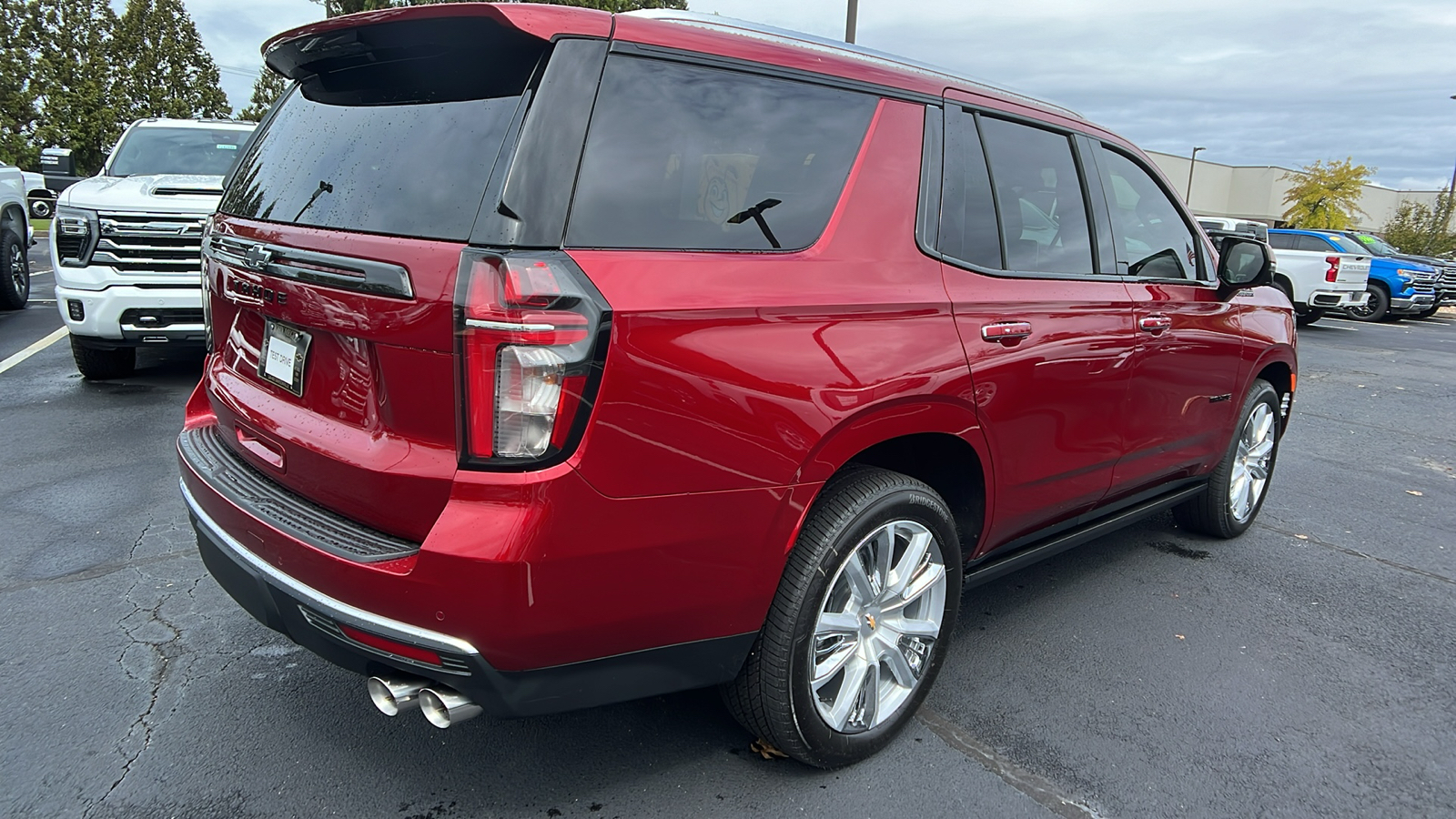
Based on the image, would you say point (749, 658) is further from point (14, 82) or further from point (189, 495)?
point (14, 82)

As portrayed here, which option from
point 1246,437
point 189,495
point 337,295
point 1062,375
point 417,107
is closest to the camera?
point 337,295

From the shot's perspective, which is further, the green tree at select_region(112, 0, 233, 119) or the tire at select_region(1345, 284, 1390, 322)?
the green tree at select_region(112, 0, 233, 119)

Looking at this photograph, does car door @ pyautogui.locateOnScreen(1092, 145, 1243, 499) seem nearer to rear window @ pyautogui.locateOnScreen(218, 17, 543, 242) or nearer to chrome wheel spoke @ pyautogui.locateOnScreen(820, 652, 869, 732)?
chrome wheel spoke @ pyautogui.locateOnScreen(820, 652, 869, 732)

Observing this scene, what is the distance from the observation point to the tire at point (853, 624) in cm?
226

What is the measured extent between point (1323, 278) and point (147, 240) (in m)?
17.7

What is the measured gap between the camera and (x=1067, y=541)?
3.30 m

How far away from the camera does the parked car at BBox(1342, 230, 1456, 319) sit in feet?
64.1

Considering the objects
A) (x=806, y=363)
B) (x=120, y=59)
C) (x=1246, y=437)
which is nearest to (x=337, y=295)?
(x=806, y=363)

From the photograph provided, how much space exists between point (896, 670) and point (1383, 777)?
4.68 feet

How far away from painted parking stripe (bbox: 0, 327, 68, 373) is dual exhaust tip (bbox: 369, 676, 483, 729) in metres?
7.04

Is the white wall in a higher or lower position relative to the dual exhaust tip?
higher

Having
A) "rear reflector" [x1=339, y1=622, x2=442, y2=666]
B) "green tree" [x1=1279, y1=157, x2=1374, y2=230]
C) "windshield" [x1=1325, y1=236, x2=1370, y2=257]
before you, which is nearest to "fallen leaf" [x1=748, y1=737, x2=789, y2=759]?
"rear reflector" [x1=339, y1=622, x2=442, y2=666]

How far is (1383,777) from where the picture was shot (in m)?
2.61

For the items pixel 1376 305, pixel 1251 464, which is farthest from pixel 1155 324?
pixel 1376 305
